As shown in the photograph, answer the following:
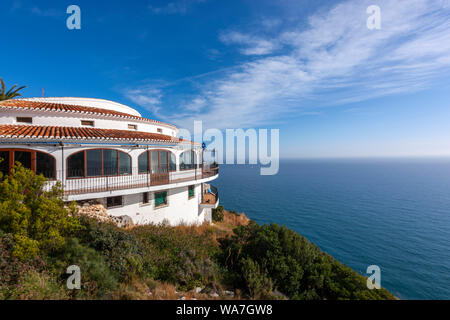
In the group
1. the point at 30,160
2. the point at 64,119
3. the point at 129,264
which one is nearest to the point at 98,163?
the point at 30,160

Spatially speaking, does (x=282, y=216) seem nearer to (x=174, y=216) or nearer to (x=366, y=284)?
(x=174, y=216)

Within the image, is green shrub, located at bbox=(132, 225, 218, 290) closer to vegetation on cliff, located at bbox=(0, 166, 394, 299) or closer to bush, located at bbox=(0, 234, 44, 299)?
vegetation on cliff, located at bbox=(0, 166, 394, 299)

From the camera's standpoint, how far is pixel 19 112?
12406 mm

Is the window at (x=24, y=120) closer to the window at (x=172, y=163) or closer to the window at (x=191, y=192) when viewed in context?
the window at (x=172, y=163)

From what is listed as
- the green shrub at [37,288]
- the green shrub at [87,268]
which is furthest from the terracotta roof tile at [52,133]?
the green shrub at [37,288]

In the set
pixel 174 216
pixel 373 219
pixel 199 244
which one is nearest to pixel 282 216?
pixel 373 219

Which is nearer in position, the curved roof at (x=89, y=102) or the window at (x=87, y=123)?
the window at (x=87, y=123)

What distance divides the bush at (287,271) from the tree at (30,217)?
6.80m

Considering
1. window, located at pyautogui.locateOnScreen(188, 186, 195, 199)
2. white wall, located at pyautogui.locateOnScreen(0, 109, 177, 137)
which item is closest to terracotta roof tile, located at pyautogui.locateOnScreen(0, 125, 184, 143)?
white wall, located at pyautogui.locateOnScreen(0, 109, 177, 137)

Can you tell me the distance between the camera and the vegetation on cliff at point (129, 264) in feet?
18.8

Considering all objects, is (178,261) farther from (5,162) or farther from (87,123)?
(87,123)

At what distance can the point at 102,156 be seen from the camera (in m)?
12.2

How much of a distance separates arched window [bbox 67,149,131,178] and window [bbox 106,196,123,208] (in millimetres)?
1803

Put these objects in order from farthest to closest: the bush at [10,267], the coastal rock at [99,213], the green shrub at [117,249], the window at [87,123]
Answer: the window at [87,123]
the coastal rock at [99,213]
the green shrub at [117,249]
the bush at [10,267]
